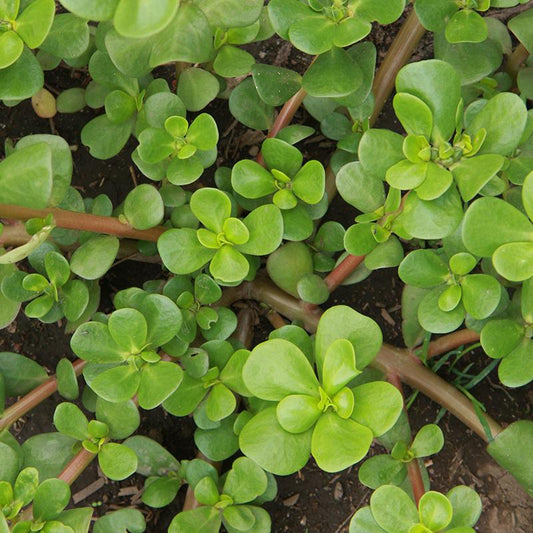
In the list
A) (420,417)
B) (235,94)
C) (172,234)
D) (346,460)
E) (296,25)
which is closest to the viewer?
(346,460)

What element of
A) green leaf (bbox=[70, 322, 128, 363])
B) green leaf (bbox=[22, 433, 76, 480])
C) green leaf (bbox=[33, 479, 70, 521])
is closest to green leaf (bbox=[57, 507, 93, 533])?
green leaf (bbox=[33, 479, 70, 521])

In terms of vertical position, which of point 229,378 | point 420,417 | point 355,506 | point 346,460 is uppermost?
point 346,460

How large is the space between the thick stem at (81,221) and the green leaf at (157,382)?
233mm

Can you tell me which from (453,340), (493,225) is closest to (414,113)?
(493,225)

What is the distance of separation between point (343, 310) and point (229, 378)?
0.28 meters

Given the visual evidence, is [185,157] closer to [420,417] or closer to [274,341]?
[274,341]

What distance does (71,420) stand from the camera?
1.08 meters

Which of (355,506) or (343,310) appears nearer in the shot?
(343,310)

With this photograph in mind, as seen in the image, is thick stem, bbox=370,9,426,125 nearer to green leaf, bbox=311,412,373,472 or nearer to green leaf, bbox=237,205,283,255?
green leaf, bbox=237,205,283,255

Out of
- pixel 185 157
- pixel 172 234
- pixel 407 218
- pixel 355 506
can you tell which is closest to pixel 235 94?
pixel 185 157

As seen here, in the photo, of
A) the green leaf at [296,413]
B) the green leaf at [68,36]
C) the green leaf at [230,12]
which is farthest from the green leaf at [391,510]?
the green leaf at [68,36]

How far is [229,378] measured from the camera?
114 cm

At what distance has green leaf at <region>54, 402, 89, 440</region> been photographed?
1078mm

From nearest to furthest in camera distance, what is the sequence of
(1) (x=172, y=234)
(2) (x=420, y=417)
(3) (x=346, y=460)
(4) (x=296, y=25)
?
1. (3) (x=346, y=460)
2. (4) (x=296, y=25)
3. (1) (x=172, y=234)
4. (2) (x=420, y=417)
